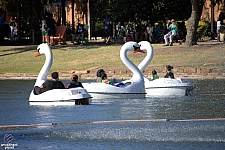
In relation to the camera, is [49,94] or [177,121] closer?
[177,121]

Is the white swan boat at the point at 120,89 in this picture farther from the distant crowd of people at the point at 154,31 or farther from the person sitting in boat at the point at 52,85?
the distant crowd of people at the point at 154,31

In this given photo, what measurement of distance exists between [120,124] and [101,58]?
57.8 ft

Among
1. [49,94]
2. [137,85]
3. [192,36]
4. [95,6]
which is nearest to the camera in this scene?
[49,94]

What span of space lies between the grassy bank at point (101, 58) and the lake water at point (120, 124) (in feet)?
30.2

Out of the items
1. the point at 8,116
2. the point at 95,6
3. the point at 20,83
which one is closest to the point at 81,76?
the point at 20,83

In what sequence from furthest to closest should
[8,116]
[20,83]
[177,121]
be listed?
[20,83] → [8,116] → [177,121]

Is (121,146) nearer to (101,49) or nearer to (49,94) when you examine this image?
(49,94)

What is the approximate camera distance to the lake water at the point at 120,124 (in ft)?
Result: 42.8

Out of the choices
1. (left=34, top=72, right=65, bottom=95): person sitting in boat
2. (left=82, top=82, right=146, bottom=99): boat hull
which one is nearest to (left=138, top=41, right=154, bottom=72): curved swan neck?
(left=82, top=82, right=146, bottom=99): boat hull

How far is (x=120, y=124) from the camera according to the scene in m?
15.4

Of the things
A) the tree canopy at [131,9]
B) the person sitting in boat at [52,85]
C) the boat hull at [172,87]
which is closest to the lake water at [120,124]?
the boat hull at [172,87]

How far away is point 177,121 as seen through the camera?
1570 centimetres

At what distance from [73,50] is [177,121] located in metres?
20.6

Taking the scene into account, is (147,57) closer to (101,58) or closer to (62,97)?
(62,97)
